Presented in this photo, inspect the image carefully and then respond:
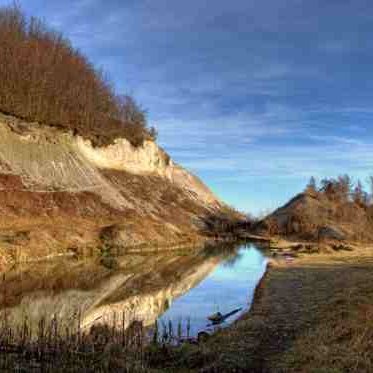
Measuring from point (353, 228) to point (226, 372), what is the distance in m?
60.7

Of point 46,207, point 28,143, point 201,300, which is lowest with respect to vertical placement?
point 201,300

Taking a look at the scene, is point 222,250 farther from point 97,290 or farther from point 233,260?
point 97,290

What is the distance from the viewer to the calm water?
20844 mm

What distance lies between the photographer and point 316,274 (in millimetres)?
30688

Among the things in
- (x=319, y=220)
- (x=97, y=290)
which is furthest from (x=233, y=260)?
(x=319, y=220)

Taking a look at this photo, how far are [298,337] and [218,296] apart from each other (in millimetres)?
12626

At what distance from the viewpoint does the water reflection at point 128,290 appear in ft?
69.4

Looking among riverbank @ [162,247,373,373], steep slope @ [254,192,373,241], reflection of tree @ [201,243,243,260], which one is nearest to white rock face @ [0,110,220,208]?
reflection of tree @ [201,243,243,260]

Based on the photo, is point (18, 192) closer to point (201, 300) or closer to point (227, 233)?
point (201, 300)

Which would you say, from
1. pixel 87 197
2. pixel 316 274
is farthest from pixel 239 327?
pixel 87 197

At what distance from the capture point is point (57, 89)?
228ft

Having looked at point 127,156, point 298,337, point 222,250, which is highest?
point 127,156

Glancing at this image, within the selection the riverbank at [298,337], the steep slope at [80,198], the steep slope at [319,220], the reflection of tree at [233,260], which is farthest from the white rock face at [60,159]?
the riverbank at [298,337]

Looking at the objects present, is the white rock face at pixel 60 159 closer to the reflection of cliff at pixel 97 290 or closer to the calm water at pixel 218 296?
the reflection of cliff at pixel 97 290
